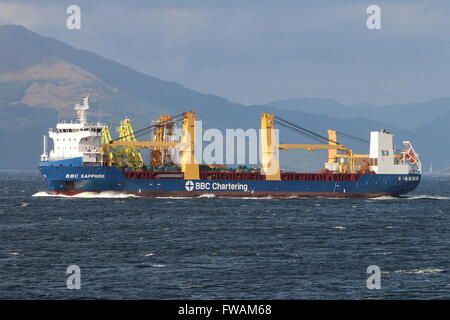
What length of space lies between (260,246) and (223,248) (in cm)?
260

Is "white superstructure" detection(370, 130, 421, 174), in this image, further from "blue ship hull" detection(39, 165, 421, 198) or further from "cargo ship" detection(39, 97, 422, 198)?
"blue ship hull" detection(39, 165, 421, 198)

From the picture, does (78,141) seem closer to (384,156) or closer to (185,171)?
(185,171)

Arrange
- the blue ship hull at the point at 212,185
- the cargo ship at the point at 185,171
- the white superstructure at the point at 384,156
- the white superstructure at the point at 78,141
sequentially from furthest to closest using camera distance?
1. the white superstructure at the point at 384,156
2. the white superstructure at the point at 78,141
3. the cargo ship at the point at 185,171
4. the blue ship hull at the point at 212,185

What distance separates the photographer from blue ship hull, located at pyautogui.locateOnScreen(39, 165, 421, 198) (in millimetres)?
91625

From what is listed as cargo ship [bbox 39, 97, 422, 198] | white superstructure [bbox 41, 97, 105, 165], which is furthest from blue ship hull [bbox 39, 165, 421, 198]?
white superstructure [bbox 41, 97, 105, 165]

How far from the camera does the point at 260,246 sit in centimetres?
5153

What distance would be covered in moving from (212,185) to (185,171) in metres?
3.64

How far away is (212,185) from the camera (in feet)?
317

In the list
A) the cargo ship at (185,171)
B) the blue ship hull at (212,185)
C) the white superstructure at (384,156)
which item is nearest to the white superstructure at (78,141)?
the cargo ship at (185,171)

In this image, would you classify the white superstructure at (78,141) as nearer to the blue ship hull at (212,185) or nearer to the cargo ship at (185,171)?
the cargo ship at (185,171)

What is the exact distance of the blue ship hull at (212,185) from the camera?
91.6 metres

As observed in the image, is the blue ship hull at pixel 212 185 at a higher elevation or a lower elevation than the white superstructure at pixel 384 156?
lower

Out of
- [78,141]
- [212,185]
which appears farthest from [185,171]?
[78,141]
